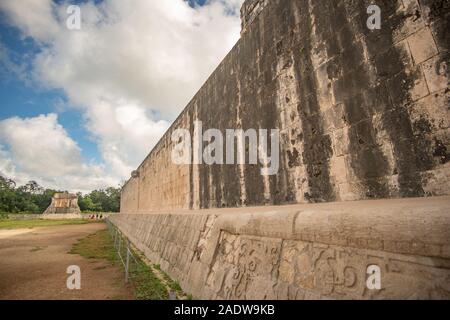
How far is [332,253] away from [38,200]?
299ft

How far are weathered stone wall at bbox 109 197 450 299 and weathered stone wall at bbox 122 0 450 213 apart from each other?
1.74ft

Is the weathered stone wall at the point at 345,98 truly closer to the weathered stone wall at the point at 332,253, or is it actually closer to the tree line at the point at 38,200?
the weathered stone wall at the point at 332,253

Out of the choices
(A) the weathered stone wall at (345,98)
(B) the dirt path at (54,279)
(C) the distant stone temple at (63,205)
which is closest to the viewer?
(A) the weathered stone wall at (345,98)

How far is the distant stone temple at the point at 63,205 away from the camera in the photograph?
179ft

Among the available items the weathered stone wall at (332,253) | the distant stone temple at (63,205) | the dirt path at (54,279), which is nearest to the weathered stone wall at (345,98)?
the weathered stone wall at (332,253)

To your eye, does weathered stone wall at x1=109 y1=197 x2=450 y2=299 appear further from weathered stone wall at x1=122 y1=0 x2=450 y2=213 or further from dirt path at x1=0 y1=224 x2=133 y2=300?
dirt path at x1=0 y1=224 x2=133 y2=300

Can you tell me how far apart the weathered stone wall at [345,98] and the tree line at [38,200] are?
62.7 m

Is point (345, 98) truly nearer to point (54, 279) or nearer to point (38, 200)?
Result: point (54, 279)

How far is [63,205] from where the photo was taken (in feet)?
182

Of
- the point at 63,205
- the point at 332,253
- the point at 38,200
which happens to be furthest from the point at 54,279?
the point at 38,200

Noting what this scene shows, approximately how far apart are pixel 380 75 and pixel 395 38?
1.14ft

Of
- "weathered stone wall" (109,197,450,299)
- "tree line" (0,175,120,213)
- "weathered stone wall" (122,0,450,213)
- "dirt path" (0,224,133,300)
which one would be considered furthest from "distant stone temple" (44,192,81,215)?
"weathered stone wall" (109,197,450,299)
